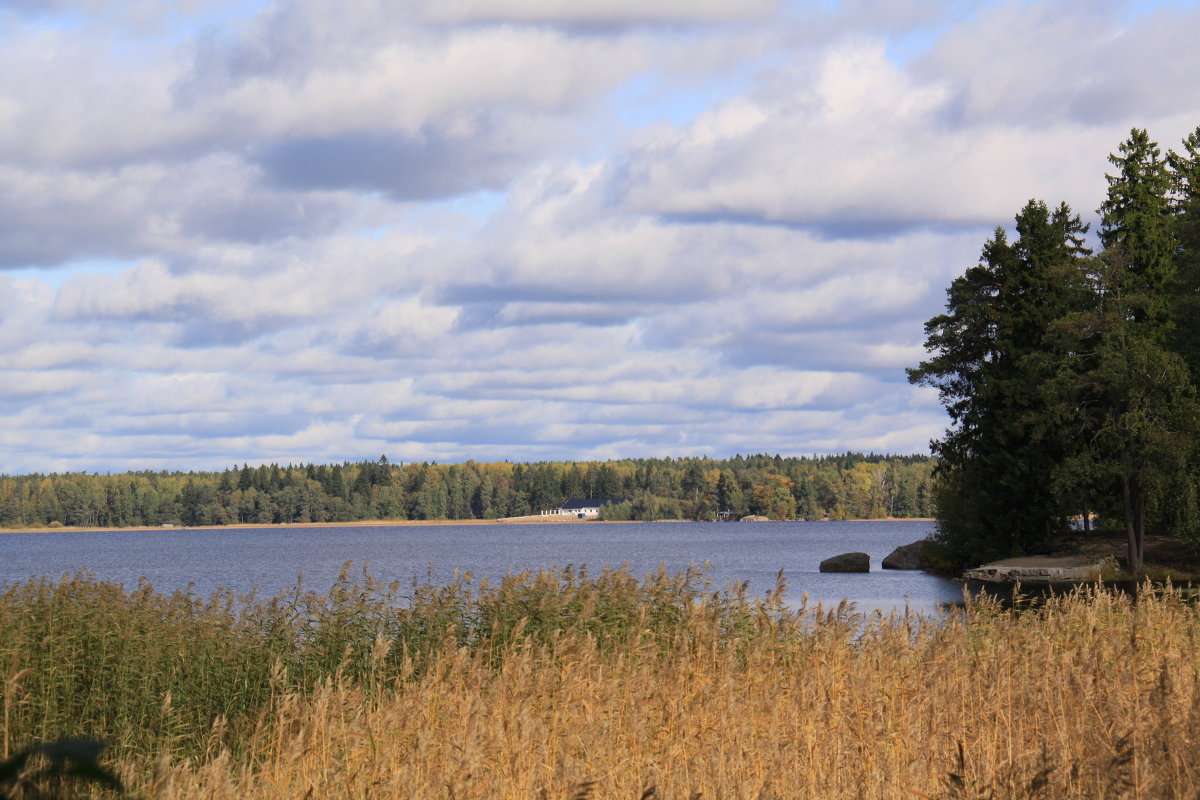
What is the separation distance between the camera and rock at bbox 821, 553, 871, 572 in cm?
6481

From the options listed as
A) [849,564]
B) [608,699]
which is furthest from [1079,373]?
[608,699]

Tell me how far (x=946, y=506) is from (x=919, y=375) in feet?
30.6

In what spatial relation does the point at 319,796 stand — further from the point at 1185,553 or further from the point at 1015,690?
the point at 1185,553

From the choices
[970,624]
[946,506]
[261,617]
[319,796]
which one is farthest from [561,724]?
[946,506]

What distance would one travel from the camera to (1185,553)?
50.0 m

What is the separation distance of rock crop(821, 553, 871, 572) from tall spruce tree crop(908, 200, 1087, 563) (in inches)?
326

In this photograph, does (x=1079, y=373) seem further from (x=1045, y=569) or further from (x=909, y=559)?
(x=909, y=559)

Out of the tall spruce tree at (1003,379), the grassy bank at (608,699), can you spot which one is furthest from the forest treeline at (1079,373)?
the grassy bank at (608,699)

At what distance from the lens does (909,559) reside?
6788cm

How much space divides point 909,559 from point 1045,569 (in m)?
18.4

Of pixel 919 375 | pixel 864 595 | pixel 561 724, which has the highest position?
pixel 919 375

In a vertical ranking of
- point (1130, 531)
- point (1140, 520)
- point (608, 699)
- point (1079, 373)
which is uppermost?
point (1079, 373)

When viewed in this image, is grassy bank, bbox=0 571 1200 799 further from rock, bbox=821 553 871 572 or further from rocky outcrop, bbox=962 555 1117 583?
rock, bbox=821 553 871 572

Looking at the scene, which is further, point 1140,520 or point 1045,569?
point 1045,569
